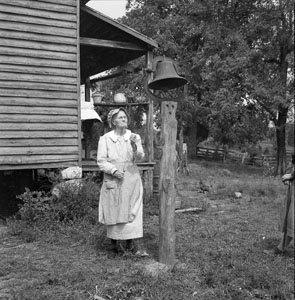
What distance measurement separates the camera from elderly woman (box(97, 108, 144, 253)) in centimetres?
468

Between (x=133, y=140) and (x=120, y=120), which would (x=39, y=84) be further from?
(x=133, y=140)

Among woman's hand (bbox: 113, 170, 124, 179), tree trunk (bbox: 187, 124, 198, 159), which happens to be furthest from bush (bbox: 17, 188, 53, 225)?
tree trunk (bbox: 187, 124, 198, 159)

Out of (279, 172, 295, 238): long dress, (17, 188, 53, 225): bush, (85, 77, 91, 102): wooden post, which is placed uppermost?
(85, 77, 91, 102): wooden post

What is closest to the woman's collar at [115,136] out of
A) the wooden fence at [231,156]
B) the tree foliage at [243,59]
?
the tree foliage at [243,59]

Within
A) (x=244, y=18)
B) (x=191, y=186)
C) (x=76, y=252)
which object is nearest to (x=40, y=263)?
(x=76, y=252)

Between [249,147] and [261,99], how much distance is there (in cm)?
1714

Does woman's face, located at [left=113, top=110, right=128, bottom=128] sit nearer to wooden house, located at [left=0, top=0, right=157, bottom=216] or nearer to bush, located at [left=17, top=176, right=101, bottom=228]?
bush, located at [left=17, top=176, right=101, bottom=228]

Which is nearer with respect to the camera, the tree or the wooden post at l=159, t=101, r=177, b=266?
the wooden post at l=159, t=101, r=177, b=266

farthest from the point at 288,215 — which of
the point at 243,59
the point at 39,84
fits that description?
the point at 243,59

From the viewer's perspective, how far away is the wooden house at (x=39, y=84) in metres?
7.16

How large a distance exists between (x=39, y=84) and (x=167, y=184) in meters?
4.09

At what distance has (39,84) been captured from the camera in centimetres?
746

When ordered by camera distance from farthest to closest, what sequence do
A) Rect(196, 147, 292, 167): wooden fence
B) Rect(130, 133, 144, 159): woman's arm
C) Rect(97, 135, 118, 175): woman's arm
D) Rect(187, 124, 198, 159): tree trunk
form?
Rect(196, 147, 292, 167): wooden fence, Rect(187, 124, 198, 159): tree trunk, Rect(130, 133, 144, 159): woman's arm, Rect(97, 135, 118, 175): woman's arm

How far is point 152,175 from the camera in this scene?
921 centimetres
